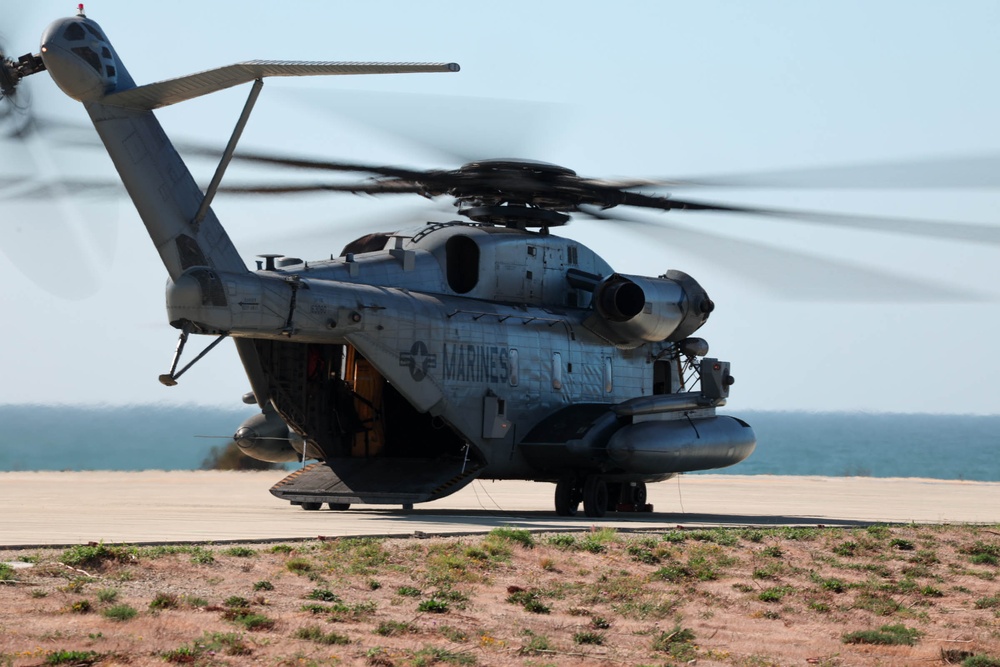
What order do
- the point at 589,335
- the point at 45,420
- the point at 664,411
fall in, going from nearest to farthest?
the point at 664,411, the point at 589,335, the point at 45,420

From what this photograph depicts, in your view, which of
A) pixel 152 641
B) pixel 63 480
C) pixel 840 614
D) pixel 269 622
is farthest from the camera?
pixel 63 480

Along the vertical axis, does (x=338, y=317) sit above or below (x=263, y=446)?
above

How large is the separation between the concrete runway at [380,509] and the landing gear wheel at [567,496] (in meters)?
0.37

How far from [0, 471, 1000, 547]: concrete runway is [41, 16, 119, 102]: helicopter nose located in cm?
650

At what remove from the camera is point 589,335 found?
2827 cm

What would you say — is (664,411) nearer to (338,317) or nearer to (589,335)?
(589,335)

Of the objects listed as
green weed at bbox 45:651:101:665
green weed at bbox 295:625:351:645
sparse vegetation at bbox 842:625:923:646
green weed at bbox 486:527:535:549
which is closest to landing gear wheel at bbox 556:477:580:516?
green weed at bbox 486:527:535:549

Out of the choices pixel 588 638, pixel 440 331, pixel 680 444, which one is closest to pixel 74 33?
pixel 440 331

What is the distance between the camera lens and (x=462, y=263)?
27.5m

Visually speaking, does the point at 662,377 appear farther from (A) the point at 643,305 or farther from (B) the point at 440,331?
(B) the point at 440,331

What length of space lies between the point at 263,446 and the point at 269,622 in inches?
655

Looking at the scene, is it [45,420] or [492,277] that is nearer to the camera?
[492,277]

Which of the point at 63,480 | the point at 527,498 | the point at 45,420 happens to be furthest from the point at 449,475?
the point at 45,420

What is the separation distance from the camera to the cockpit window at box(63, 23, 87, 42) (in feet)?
69.8
